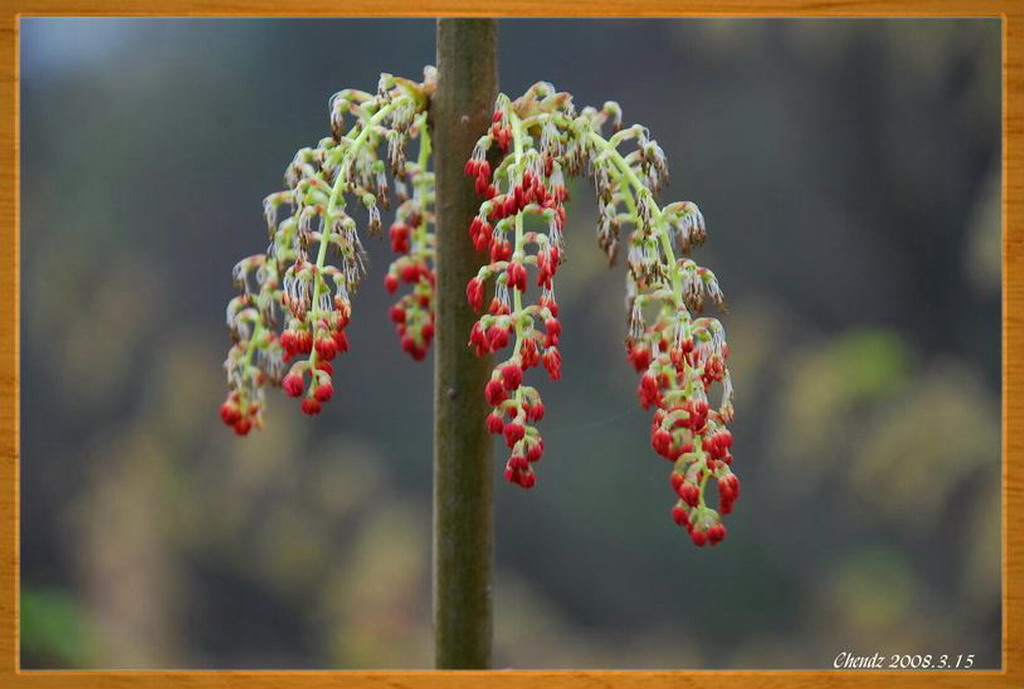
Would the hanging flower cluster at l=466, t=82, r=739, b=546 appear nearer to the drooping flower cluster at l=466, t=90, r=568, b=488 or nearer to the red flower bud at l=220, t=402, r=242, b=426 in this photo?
the drooping flower cluster at l=466, t=90, r=568, b=488

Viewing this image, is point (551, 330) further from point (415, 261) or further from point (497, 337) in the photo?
point (415, 261)

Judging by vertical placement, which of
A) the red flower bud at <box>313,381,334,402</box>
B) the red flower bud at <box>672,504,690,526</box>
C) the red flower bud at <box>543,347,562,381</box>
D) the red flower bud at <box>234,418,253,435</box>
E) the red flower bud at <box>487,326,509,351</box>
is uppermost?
the red flower bud at <box>487,326,509,351</box>

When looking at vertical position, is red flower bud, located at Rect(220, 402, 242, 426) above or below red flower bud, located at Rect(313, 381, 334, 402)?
below

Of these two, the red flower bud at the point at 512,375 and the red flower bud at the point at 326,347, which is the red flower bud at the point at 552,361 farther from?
the red flower bud at the point at 326,347

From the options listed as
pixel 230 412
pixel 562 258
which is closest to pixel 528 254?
pixel 562 258

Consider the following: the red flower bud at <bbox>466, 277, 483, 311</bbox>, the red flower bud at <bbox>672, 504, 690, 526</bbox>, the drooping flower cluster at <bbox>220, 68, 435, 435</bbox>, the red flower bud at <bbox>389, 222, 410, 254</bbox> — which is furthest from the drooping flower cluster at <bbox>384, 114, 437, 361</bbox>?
the red flower bud at <bbox>672, 504, 690, 526</bbox>

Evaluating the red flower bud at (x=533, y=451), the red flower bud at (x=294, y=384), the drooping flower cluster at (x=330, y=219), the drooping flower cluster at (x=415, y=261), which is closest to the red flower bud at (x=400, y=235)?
the drooping flower cluster at (x=415, y=261)

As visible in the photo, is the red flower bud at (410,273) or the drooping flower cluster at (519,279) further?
the red flower bud at (410,273)
